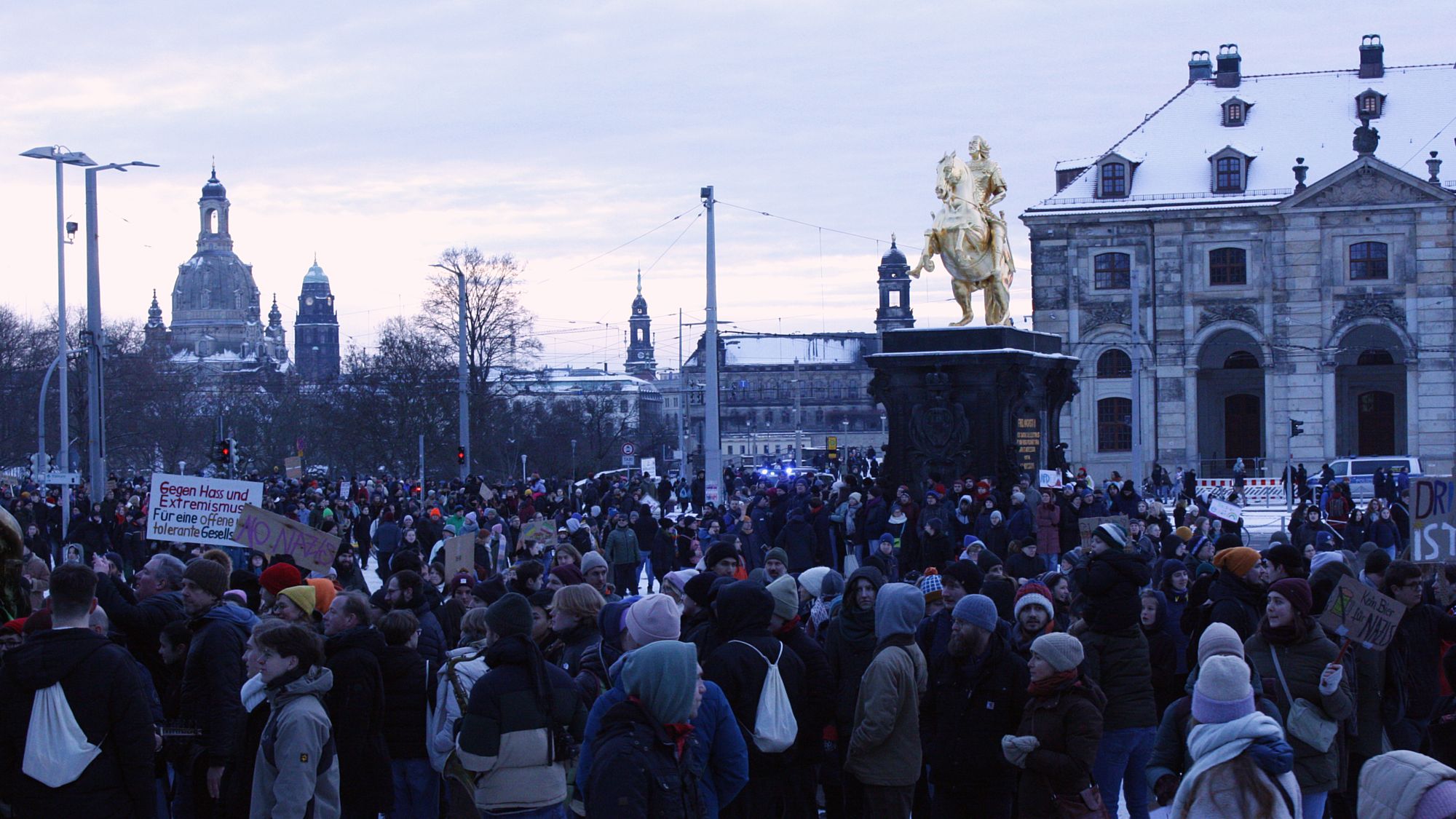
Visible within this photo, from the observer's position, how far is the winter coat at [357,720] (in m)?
7.68

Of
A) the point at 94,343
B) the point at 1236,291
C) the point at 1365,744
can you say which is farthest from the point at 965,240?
the point at 1236,291

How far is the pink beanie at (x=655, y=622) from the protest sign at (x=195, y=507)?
884 cm

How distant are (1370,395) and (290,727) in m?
56.2

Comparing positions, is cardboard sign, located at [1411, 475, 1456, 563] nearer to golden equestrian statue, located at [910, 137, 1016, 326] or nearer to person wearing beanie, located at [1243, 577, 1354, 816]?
person wearing beanie, located at [1243, 577, 1354, 816]

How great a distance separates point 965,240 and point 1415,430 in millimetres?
34234

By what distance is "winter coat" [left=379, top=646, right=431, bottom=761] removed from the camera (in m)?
8.23

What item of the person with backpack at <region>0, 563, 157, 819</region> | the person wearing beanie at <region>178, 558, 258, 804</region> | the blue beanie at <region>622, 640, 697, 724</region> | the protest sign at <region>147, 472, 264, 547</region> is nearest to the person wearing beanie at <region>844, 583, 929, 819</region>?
the blue beanie at <region>622, 640, 697, 724</region>

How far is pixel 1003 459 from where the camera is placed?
24.6m

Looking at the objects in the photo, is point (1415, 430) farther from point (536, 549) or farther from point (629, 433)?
point (629, 433)

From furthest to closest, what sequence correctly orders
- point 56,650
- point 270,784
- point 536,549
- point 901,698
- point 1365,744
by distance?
point 536,549, point 1365,744, point 901,698, point 270,784, point 56,650

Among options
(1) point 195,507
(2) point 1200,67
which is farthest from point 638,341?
(1) point 195,507

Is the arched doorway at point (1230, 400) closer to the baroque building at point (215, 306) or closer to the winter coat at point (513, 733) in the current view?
the winter coat at point (513, 733)

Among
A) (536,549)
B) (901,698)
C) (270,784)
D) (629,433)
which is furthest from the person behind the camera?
(629,433)

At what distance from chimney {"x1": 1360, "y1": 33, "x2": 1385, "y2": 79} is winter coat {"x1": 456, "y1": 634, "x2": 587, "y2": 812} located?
58.8 m
